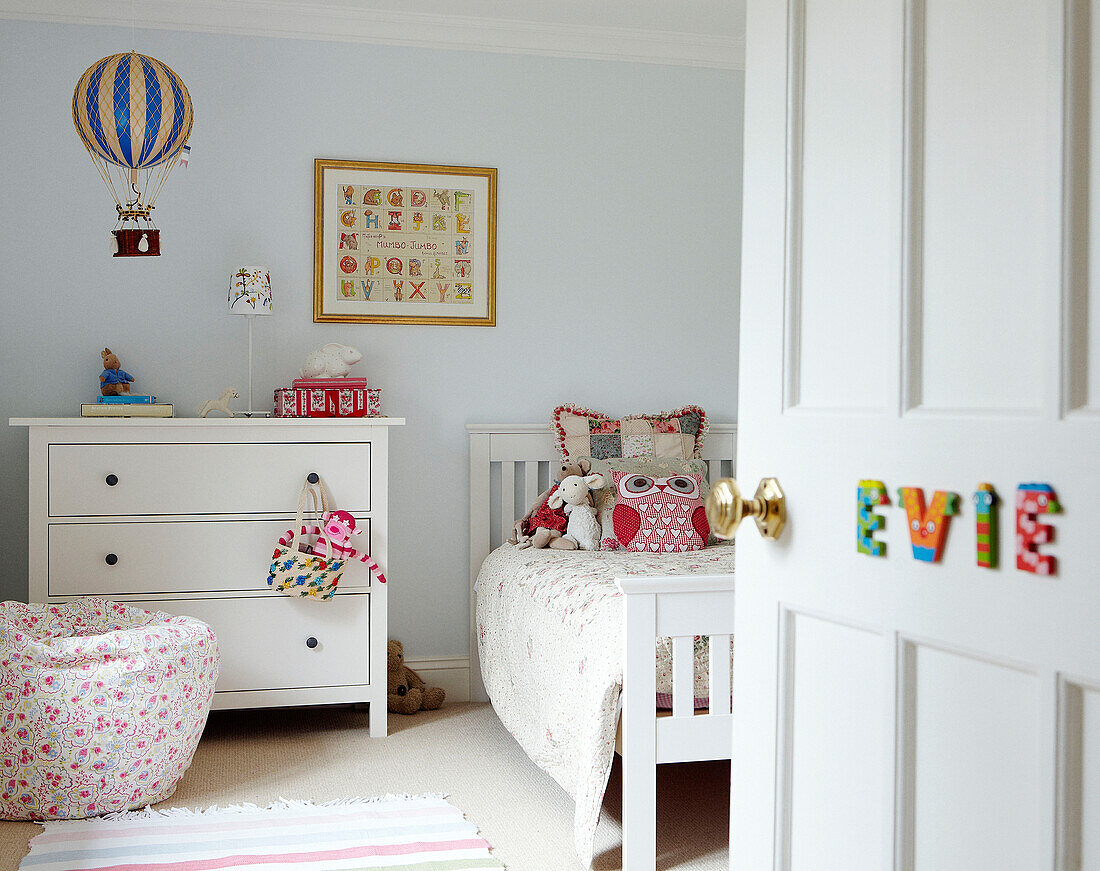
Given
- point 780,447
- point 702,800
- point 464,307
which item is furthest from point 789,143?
point 464,307

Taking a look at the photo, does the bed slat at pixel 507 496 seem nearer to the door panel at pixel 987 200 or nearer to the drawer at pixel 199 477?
the drawer at pixel 199 477

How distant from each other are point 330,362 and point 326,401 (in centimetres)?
16

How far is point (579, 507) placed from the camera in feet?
10.3

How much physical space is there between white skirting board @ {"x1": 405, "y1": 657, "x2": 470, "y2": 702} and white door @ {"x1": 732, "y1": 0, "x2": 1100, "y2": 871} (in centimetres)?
252

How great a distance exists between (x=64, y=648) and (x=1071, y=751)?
2285 millimetres

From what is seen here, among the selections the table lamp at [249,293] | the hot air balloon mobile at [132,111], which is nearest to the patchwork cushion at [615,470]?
the table lamp at [249,293]

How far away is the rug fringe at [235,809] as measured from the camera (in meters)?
2.33

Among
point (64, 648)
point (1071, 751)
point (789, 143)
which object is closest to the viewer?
point (1071, 751)

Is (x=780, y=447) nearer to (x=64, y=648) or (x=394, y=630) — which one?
(x=64, y=648)

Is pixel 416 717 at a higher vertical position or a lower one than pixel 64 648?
lower

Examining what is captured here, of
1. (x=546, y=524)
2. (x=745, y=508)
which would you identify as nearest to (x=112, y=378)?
(x=546, y=524)

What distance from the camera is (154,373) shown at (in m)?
3.23

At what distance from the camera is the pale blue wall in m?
3.16

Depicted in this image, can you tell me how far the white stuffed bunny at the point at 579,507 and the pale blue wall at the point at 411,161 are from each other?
0.46 m
